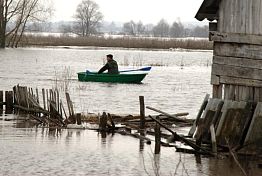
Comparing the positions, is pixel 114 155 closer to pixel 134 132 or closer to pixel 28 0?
pixel 134 132

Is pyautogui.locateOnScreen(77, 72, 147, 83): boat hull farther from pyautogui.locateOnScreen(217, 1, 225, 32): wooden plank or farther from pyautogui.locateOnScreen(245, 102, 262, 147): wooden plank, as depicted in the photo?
pyautogui.locateOnScreen(245, 102, 262, 147): wooden plank

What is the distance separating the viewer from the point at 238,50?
13.9m

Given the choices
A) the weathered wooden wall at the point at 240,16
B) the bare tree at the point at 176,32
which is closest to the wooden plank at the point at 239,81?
the weathered wooden wall at the point at 240,16

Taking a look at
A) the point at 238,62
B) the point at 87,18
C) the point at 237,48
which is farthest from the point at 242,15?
the point at 87,18

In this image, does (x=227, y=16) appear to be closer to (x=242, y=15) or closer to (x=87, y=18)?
(x=242, y=15)

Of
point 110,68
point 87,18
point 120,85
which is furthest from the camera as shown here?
point 87,18

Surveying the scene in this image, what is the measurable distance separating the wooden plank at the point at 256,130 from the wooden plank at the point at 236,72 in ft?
2.08

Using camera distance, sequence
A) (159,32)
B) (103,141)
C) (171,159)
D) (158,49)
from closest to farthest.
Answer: (171,159)
(103,141)
(158,49)
(159,32)

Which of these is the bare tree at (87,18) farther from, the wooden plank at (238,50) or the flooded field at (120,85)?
the wooden plank at (238,50)

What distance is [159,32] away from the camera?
193m

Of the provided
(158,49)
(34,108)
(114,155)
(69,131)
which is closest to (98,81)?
(34,108)

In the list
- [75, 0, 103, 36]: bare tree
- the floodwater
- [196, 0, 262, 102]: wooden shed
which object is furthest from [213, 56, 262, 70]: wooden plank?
[75, 0, 103, 36]: bare tree

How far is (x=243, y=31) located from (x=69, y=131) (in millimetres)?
5832

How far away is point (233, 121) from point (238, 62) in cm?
125
